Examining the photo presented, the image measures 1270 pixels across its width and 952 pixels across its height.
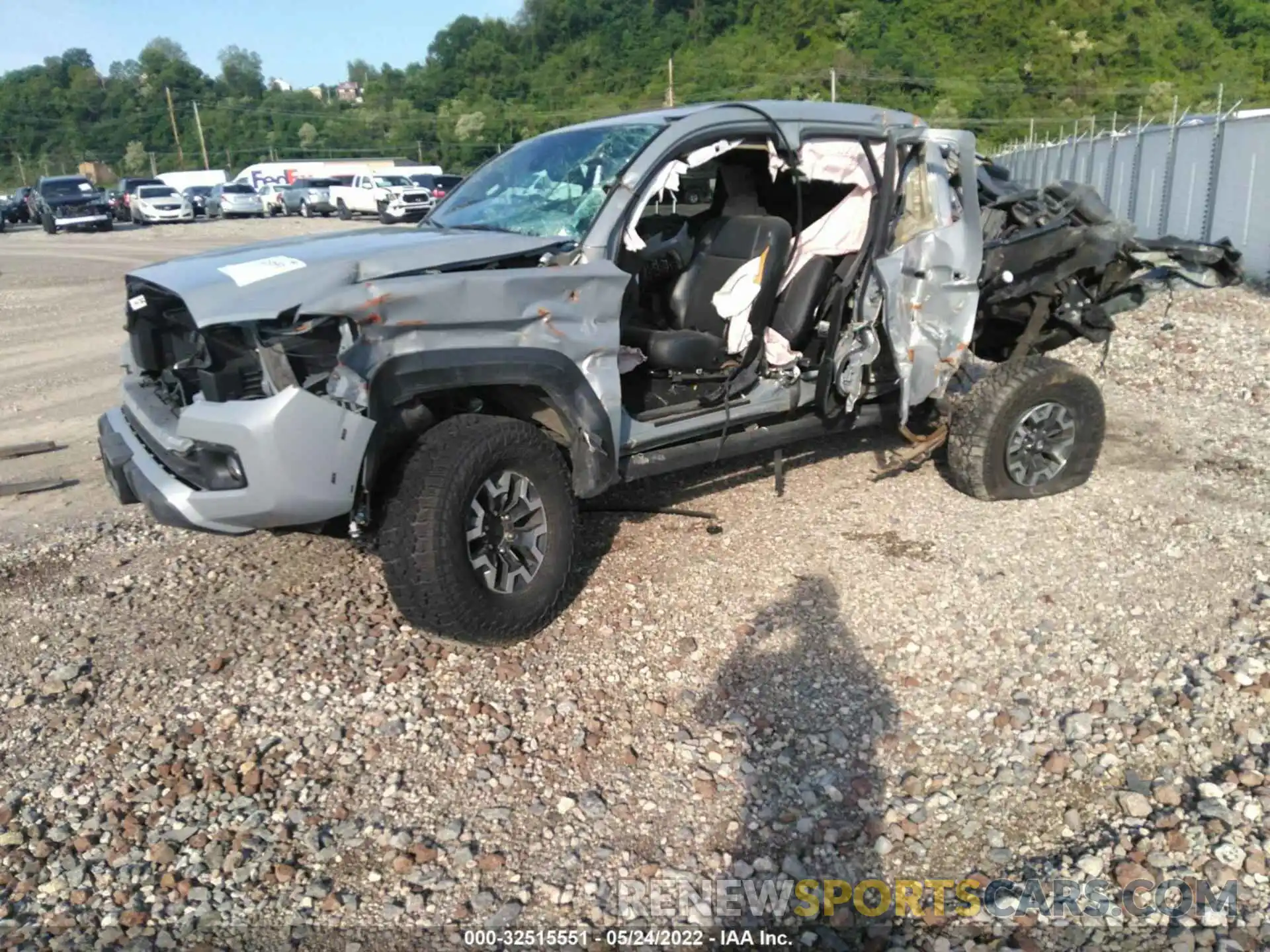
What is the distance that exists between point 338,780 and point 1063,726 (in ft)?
8.10

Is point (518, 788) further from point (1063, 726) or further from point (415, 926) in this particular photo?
point (1063, 726)

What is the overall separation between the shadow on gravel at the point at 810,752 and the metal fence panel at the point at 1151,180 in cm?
1689

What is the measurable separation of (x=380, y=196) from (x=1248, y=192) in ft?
86.4

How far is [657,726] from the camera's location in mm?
3584

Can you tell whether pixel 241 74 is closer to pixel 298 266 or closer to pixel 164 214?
pixel 164 214

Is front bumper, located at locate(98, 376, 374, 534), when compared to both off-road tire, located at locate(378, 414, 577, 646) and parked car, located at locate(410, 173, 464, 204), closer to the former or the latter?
off-road tire, located at locate(378, 414, 577, 646)

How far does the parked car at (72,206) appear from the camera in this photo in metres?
33.7

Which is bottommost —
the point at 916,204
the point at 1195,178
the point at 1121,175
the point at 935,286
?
the point at 1121,175

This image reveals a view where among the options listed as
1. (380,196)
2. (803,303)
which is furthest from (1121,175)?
(380,196)

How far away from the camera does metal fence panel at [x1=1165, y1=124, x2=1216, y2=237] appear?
15.7m

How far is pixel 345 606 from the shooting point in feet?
14.6

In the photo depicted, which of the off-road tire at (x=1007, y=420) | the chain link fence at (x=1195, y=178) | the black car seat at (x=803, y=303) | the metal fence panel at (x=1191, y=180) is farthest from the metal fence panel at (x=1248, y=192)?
the black car seat at (x=803, y=303)

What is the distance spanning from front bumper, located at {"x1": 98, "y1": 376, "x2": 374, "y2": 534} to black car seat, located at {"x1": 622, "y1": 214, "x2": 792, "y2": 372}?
5.59ft

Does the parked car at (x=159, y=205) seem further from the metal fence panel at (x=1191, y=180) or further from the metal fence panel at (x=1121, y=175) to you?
the metal fence panel at (x=1191, y=180)
